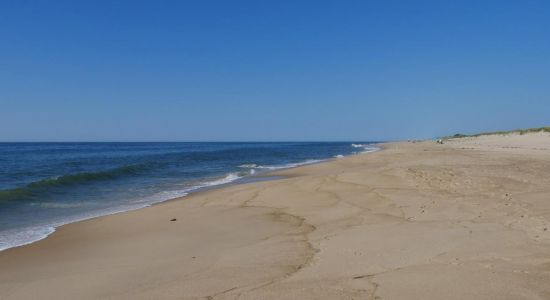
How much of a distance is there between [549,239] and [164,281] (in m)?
5.80

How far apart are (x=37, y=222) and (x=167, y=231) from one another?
4569 millimetres

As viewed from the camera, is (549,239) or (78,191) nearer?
(549,239)

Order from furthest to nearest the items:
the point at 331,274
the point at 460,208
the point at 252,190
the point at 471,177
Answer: the point at 252,190
the point at 471,177
the point at 460,208
the point at 331,274

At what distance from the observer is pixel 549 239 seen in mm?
6246

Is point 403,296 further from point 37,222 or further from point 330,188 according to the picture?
point 37,222

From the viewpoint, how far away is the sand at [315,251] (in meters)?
4.92

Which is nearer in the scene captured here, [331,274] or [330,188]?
[331,274]

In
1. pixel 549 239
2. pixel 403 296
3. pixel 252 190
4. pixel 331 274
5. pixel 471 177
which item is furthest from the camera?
pixel 252 190

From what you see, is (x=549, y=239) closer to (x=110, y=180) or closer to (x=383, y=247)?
(x=383, y=247)

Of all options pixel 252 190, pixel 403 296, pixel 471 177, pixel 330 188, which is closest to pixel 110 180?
pixel 252 190

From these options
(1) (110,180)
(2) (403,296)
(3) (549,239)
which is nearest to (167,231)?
(2) (403,296)

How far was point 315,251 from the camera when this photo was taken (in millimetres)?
6512

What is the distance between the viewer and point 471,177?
13.8 meters

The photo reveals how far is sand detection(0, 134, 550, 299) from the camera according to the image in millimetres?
4918
